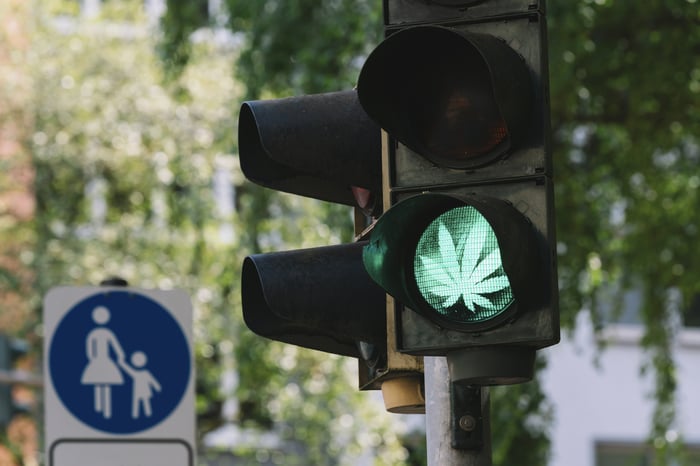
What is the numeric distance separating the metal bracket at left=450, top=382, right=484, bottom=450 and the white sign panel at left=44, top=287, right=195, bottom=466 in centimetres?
204

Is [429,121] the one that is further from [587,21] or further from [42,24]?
[42,24]

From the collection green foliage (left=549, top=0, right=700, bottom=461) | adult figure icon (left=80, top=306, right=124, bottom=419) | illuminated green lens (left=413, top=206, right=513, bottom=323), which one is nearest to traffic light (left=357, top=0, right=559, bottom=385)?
illuminated green lens (left=413, top=206, right=513, bottom=323)

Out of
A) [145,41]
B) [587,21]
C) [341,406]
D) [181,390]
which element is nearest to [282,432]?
[341,406]

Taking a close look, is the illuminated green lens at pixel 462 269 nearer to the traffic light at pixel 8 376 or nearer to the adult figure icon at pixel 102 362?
the adult figure icon at pixel 102 362

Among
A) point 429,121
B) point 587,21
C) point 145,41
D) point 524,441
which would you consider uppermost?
point 145,41

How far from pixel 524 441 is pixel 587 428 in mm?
13346

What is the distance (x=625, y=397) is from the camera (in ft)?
86.1

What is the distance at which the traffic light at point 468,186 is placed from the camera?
3982mm

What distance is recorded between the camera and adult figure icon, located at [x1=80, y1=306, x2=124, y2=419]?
630 cm

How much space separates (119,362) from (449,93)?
2.51 m

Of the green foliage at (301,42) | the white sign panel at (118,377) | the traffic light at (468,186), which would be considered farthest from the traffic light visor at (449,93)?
the green foliage at (301,42)

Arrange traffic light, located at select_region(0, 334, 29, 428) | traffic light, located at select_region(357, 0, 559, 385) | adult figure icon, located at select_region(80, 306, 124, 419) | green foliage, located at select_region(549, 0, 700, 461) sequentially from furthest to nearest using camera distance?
green foliage, located at select_region(549, 0, 700, 461)
traffic light, located at select_region(0, 334, 29, 428)
adult figure icon, located at select_region(80, 306, 124, 419)
traffic light, located at select_region(357, 0, 559, 385)

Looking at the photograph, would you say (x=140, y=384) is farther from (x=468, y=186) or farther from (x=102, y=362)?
(x=468, y=186)

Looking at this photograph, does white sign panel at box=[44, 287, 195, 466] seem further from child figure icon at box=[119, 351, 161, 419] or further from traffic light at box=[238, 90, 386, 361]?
traffic light at box=[238, 90, 386, 361]
